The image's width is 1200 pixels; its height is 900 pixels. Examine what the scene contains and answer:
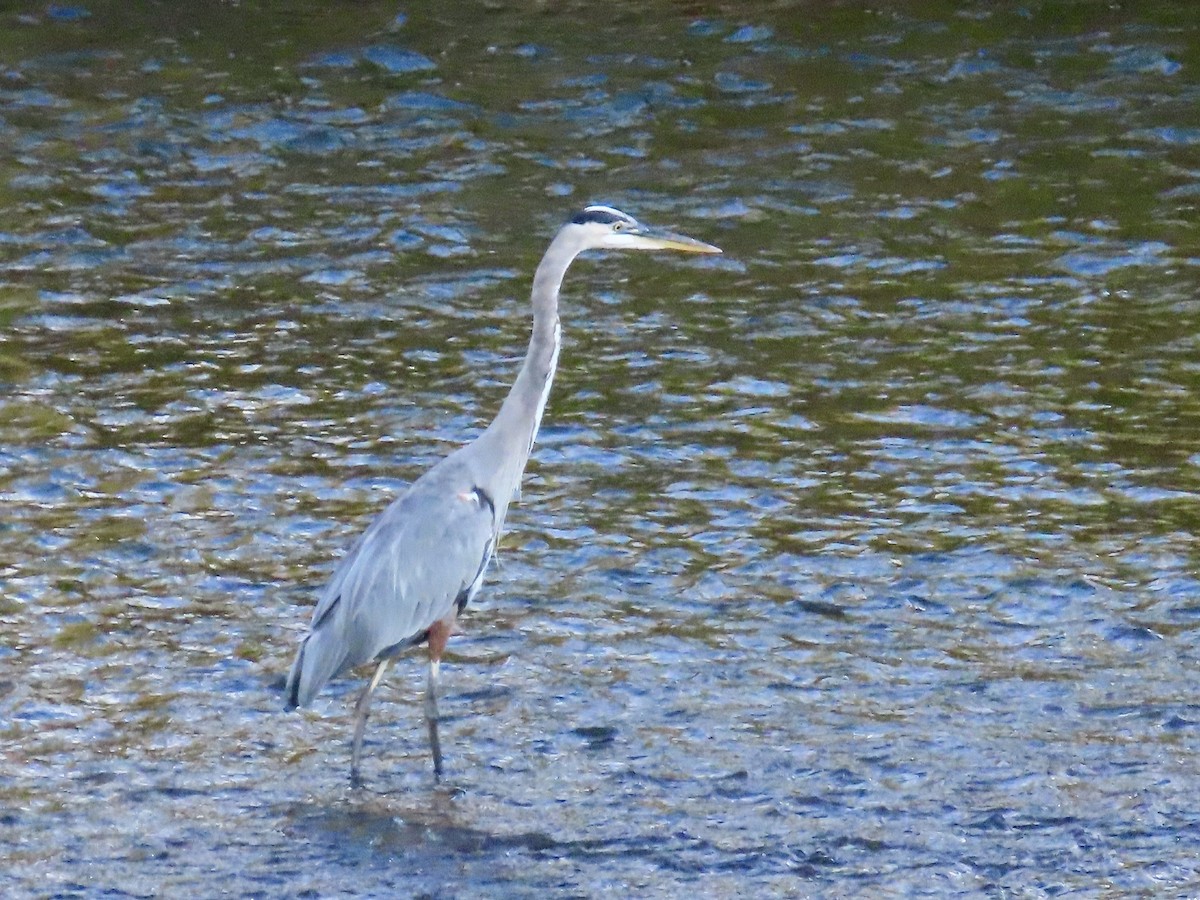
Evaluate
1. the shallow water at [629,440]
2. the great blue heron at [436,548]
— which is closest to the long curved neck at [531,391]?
the great blue heron at [436,548]

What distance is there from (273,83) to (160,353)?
449cm

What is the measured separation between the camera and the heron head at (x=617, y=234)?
7336mm

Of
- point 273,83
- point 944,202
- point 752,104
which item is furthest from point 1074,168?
point 273,83

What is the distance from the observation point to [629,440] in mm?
9195

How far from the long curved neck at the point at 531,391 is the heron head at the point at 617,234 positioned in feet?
0.28

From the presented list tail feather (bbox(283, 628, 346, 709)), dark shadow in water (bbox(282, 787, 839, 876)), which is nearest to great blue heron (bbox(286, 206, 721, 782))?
tail feather (bbox(283, 628, 346, 709))

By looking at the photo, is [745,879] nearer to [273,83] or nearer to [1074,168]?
[1074,168]

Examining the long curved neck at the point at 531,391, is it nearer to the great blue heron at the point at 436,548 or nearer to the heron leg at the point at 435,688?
the great blue heron at the point at 436,548

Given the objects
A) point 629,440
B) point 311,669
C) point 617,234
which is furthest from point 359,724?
point 629,440

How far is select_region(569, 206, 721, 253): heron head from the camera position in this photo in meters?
7.34

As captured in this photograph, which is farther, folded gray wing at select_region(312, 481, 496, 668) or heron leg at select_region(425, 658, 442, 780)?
Result: folded gray wing at select_region(312, 481, 496, 668)

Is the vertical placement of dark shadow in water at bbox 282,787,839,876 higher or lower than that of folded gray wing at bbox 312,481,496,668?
lower

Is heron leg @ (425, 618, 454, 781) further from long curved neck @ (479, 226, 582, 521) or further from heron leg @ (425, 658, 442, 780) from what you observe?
long curved neck @ (479, 226, 582, 521)

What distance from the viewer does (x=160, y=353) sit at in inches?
401
